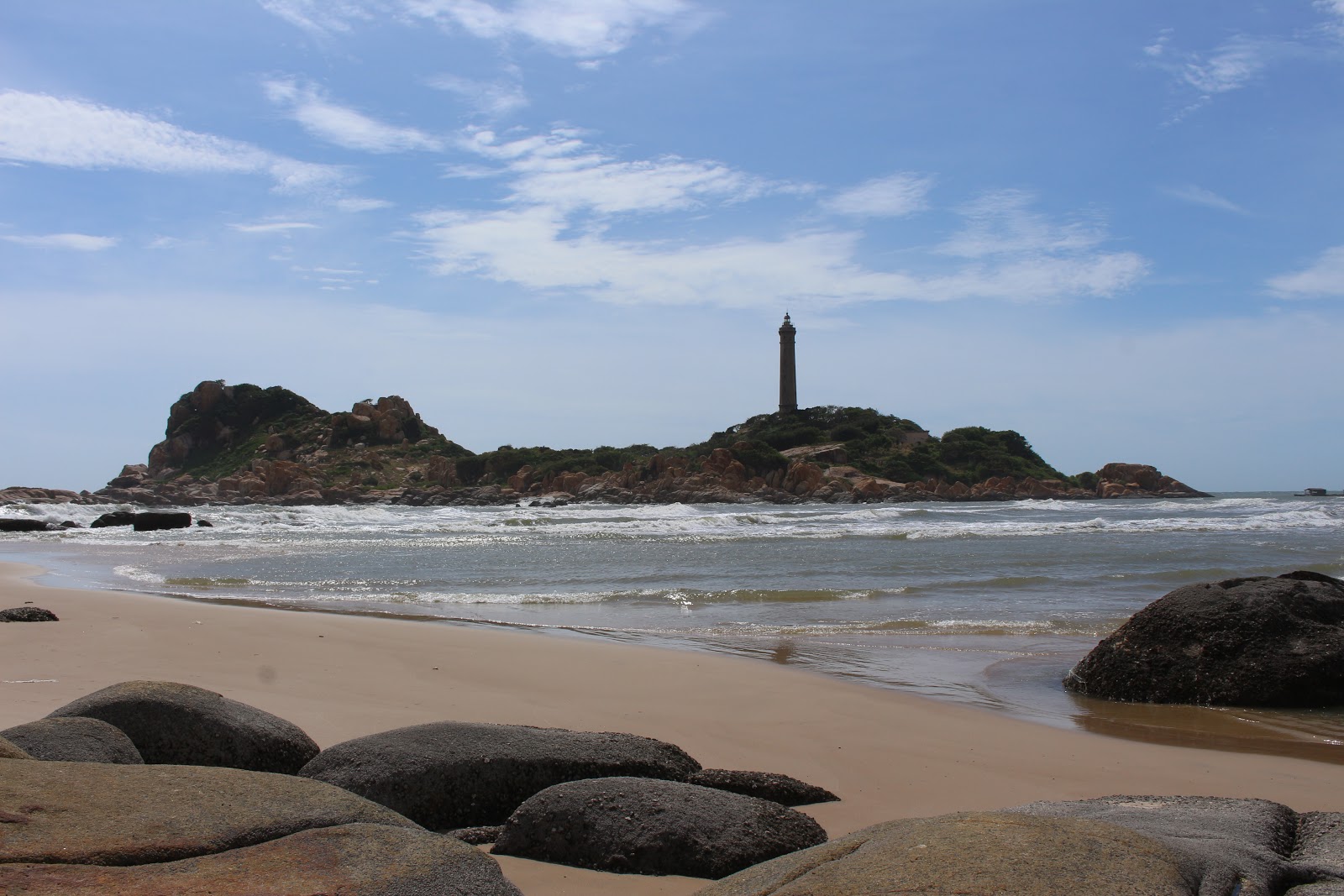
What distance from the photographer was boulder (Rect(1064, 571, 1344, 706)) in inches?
247

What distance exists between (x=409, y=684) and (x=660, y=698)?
5.63 ft

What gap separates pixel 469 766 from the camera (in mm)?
3834

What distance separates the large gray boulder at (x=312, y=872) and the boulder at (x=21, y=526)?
3326cm

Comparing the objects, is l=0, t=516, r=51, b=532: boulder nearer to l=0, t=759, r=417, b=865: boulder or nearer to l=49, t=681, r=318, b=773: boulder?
l=49, t=681, r=318, b=773: boulder

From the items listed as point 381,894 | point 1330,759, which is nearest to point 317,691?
point 381,894

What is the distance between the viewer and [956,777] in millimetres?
4543

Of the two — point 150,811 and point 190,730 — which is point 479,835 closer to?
point 150,811

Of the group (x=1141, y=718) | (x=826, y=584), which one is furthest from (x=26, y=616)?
(x=1141, y=718)

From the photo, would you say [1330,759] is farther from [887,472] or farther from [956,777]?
[887,472]

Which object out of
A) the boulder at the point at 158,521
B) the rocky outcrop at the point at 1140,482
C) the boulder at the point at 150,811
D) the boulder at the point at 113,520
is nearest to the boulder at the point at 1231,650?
the boulder at the point at 150,811

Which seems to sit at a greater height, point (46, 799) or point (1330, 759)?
point (46, 799)

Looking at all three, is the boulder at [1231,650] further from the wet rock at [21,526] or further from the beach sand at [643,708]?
the wet rock at [21,526]

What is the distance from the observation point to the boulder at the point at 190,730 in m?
4.03

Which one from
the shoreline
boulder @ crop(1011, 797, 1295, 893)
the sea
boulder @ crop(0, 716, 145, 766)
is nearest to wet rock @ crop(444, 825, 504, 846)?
boulder @ crop(0, 716, 145, 766)
